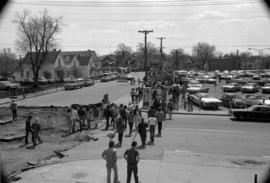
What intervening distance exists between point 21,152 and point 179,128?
29.2ft

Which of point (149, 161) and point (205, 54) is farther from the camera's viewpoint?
point (205, 54)

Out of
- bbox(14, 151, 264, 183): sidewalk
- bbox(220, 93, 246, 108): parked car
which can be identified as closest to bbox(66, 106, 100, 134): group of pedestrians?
bbox(14, 151, 264, 183): sidewalk

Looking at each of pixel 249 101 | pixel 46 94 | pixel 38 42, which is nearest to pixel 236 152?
pixel 249 101

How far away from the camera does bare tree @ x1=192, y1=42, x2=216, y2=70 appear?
5805 inches

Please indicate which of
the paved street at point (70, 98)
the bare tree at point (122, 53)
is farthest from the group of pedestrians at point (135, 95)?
the bare tree at point (122, 53)

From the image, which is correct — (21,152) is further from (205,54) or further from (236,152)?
(205,54)

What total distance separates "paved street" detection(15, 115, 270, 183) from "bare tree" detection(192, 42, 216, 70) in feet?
434

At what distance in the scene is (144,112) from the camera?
83.5ft

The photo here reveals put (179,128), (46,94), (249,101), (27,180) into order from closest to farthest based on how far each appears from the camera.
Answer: (27,180)
(179,128)
(249,101)
(46,94)

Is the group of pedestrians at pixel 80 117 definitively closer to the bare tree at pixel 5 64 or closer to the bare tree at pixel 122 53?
the bare tree at pixel 5 64

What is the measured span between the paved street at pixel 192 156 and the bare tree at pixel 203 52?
5205 inches

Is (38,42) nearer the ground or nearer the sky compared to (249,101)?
nearer the sky

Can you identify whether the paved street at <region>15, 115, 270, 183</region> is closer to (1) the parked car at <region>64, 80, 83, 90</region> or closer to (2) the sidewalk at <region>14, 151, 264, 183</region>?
(2) the sidewalk at <region>14, 151, 264, 183</region>

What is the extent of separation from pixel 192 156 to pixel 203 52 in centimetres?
14248
